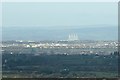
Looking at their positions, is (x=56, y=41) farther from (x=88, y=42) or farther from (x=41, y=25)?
(x=41, y=25)

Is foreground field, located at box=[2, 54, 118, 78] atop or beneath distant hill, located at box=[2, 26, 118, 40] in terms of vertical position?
beneath

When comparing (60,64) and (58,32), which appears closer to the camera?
(60,64)

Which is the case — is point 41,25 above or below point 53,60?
above

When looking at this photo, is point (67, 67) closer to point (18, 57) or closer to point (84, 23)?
point (18, 57)

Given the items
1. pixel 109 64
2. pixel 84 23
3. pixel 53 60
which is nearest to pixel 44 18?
pixel 84 23

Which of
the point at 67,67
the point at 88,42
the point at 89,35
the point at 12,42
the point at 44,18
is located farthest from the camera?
the point at 44,18

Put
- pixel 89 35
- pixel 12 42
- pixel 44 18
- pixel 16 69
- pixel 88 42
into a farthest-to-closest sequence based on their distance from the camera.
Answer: pixel 44 18 < pixel 89 35 < pixel 88 42 < pixel 12 42 < pixel 16 69

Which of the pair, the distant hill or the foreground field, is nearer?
the foreground field

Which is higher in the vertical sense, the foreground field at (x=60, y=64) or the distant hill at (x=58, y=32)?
the distant hill at (x=58, y=32)

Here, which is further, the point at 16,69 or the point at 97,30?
the point at 97,30

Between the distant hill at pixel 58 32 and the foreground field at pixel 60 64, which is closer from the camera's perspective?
the foreground field at pixel 60 64

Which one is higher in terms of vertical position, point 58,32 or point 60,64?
point 58,32
